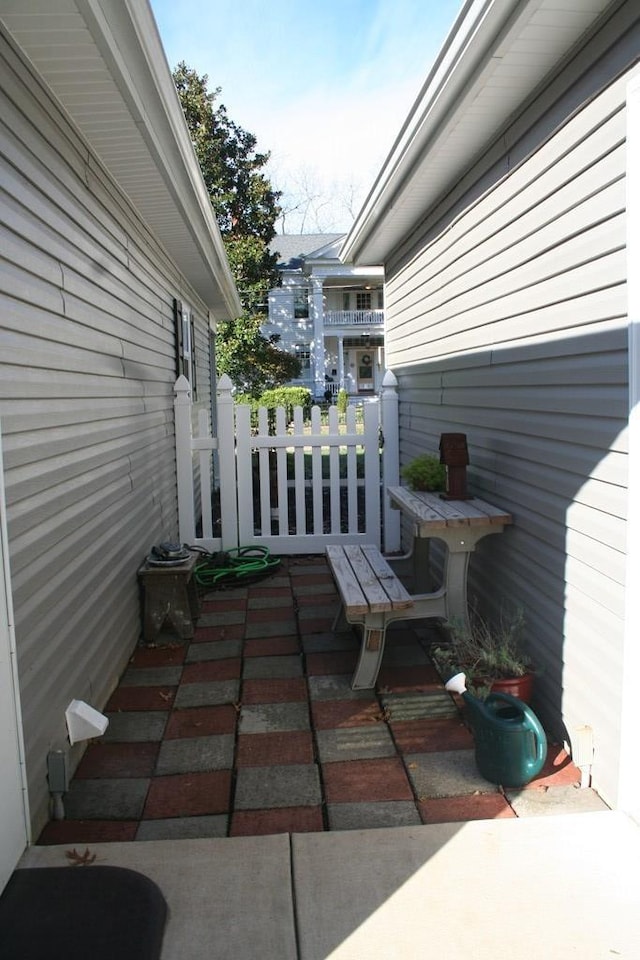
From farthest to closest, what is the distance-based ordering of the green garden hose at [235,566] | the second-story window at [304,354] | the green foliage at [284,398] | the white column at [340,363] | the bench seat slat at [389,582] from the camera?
the white column at [340,363] → the second-story window at [304,354] → the green foliage at [284,398] → the green garden hose at [235,566] → the bench seat slat at [389,582]

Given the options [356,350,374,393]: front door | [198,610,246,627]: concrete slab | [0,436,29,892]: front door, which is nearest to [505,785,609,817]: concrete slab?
Result: [0,436,29,892]: front door

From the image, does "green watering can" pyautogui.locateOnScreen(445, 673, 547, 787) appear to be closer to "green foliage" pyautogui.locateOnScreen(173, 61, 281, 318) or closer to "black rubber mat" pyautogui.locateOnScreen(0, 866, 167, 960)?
"black rubber mat" pyautogui.locateOnScreen(0, 866, 167, 960)

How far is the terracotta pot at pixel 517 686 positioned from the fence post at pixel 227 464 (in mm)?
3609

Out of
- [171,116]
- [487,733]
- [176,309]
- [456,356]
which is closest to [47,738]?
[487,733]

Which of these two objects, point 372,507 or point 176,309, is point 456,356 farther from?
point 176,309

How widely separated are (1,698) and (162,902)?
0.73 metres

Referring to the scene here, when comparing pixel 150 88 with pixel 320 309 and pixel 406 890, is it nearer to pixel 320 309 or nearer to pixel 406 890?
pixel 406 890

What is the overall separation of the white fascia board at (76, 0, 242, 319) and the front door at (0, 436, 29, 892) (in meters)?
1.53

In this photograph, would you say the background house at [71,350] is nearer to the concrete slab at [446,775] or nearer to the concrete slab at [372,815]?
the concrete slab at [372,815]

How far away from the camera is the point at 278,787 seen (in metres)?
2.74

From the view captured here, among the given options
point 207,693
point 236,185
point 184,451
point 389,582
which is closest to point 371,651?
point 389,582

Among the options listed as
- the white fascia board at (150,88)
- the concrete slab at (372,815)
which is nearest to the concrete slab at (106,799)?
the concrete slab at (372,815)

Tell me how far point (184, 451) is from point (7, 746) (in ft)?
14.0

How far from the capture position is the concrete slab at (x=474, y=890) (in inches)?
75.2
